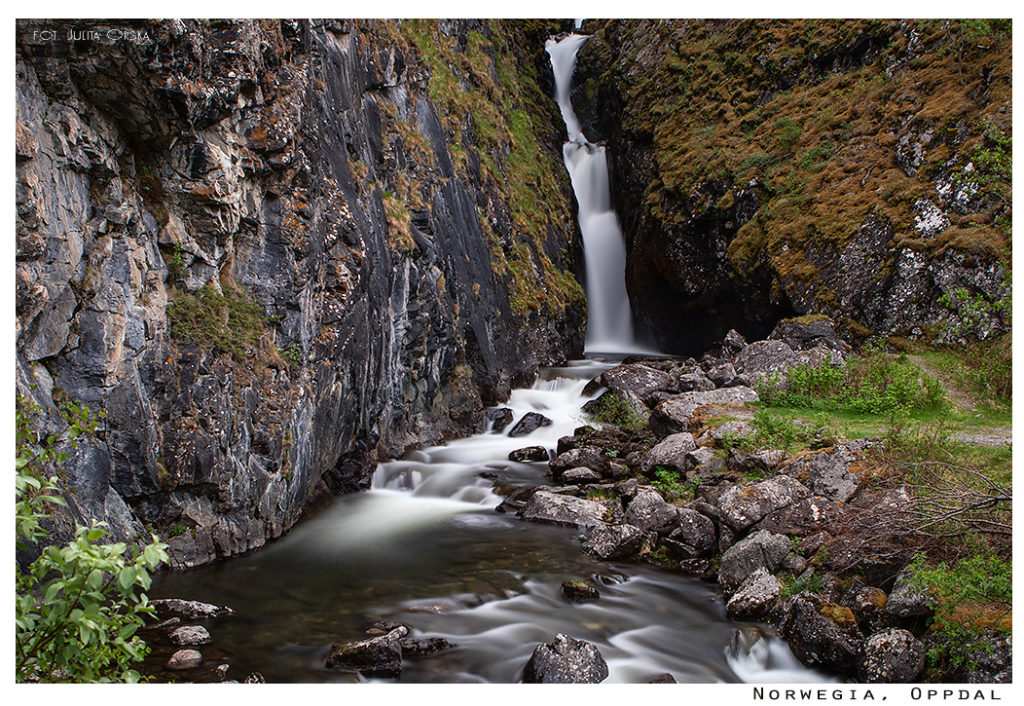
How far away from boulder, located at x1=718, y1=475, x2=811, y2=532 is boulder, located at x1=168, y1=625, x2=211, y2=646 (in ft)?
20.1

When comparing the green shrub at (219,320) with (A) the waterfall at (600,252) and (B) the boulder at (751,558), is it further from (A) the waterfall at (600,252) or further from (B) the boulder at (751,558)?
(A) the waterfall at (600,252)

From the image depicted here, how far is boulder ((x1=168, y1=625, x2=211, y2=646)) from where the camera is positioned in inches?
237

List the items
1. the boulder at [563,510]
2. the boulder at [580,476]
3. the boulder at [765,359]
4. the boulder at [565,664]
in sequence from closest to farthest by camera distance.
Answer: the boulder at [565,664], the boulder at [563,510], the boulder at [580,476], the boulder at [765,359]

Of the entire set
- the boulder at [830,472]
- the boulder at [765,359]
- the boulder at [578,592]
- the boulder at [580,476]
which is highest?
the boulder at [765,359]

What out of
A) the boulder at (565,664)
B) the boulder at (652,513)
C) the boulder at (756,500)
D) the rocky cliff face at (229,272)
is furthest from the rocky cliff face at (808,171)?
the boulder at (565,664)

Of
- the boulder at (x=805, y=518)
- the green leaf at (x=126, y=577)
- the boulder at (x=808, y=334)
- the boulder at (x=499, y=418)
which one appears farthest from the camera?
the boulder at (x=808, y=334)


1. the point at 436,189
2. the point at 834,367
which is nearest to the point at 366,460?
the point at 436,189

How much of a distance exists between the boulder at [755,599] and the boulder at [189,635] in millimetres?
5291

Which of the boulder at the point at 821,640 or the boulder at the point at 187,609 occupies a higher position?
the boulder at the point at 187,609

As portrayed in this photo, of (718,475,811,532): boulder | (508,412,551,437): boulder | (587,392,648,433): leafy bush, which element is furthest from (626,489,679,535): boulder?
(508,412,551,437): boulder

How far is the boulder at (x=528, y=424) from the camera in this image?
15.5 metres

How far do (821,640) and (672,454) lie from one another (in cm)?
523

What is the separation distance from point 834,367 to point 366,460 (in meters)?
10.3

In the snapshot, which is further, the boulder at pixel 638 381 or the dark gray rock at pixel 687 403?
the boulder at pixel 638 381
